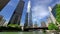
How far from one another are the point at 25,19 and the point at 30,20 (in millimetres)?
2308

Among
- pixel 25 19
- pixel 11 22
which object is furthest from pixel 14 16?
pixel 25 19

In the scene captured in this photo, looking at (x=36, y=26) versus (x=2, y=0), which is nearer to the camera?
(x=2, y=0)

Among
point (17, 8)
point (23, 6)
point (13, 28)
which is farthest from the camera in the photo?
point (23, 6)

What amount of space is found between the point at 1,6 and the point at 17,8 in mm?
11519

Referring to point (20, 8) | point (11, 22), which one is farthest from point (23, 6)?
point (11, 22)

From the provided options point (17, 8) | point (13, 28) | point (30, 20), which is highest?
point (17, 8)

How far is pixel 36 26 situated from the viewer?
54062mm

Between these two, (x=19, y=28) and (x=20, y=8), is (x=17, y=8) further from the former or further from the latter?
(x=19, y=28)

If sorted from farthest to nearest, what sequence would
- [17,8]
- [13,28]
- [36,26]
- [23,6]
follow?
[23,6] → [17,8] → [36,26] → [13,28]

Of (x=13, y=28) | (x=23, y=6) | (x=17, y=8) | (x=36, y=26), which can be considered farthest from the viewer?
(x=23, y=6)

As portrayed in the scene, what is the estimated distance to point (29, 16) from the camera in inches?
2475

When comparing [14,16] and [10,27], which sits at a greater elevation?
[14,16]

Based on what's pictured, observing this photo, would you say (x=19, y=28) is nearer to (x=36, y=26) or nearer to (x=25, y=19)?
(x=36, y=26)

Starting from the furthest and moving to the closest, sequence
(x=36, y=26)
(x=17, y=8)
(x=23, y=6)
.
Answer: (x=23, y=6), (x=17, y=8), (x=36, y=26)
